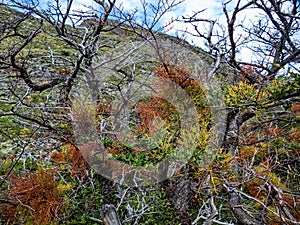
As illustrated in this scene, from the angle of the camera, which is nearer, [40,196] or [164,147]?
[164,147]

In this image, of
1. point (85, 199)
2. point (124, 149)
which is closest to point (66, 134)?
point (85, 199)

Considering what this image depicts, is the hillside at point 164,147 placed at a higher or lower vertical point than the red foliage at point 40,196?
higher

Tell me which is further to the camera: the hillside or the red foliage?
the red foliage

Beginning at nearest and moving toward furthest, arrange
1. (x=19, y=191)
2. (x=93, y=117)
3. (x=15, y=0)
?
(x=93, y=117) → (x=19, y=191) → (x=15, y=0)

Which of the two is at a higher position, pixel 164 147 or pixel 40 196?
pixel 164 147

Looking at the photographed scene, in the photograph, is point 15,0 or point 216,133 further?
point 15,0

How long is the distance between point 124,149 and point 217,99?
0.35 m

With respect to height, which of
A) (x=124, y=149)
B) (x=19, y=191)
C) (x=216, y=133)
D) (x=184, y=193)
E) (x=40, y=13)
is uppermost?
(x=40, y=13)

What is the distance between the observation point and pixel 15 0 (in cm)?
143

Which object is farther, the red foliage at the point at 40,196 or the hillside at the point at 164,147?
the red foliage at the point at 40,196

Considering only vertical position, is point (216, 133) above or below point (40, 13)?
below

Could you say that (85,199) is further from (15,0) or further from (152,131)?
(15,0)

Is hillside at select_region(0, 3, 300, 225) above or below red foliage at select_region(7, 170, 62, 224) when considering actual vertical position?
above

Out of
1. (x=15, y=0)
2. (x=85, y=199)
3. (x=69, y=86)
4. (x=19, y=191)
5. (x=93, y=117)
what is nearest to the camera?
(x=93, y=117)
